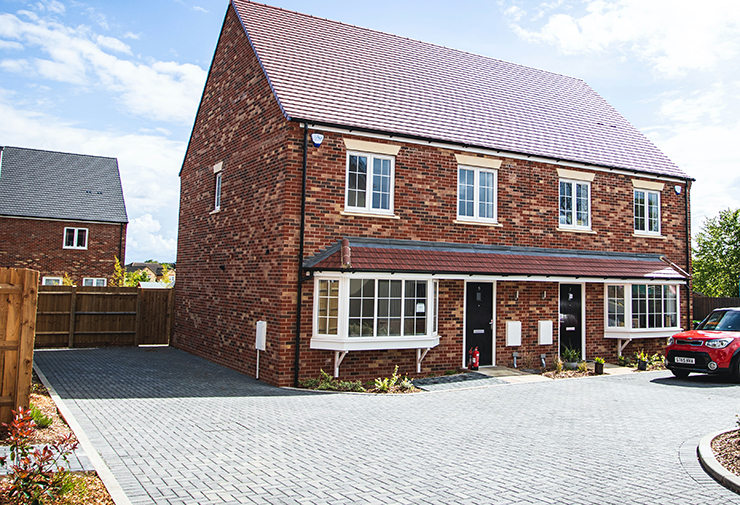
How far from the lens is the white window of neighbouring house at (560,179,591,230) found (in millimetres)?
16531

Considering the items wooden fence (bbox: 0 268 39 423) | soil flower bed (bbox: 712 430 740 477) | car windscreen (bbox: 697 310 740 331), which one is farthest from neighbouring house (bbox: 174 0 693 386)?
soil flower bed (bbox: 712 430 740 477)

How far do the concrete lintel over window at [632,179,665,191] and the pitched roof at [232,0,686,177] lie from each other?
40 centimetres

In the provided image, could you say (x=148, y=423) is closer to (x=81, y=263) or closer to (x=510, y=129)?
(x=510, y=129)

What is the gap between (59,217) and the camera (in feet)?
96.4

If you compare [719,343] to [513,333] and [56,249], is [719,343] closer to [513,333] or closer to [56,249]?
[513,333]

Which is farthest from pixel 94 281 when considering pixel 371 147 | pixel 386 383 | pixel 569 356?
pixel 569 356

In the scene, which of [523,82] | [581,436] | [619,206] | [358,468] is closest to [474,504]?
[358,468]

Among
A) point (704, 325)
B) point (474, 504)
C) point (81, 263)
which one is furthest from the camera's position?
point (81, 263)

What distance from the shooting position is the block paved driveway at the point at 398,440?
19.0ft

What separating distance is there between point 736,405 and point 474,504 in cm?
812

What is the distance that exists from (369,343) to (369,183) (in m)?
3.83

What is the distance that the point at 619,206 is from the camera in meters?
17.4

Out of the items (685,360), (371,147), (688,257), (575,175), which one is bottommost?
(685,360)

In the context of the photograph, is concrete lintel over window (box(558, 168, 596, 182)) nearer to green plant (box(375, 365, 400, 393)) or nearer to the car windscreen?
the car windscreen
